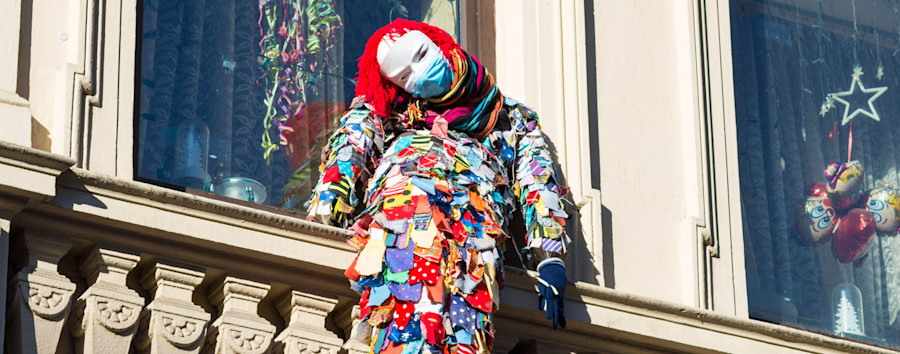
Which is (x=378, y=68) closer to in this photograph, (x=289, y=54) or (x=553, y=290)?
(x=289, y=54)

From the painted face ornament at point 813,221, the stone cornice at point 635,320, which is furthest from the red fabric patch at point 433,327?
the painted face ornament at point 813,221

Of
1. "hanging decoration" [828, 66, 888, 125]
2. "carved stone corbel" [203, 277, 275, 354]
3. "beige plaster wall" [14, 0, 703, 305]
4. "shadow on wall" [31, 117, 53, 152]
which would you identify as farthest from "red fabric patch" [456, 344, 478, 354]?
"hanging decoration" [828, 66, 888, 125]

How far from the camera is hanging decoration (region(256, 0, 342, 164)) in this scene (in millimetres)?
9961

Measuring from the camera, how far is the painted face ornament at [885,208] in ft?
37.6

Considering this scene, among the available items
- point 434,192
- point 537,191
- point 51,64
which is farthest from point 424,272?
Result: point 51,64

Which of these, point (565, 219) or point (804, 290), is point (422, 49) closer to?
point (565, 219)

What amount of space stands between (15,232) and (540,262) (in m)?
2.38

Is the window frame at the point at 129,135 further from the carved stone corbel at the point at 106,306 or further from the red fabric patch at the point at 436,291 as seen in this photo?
the red fabric patch at the point at 436,291

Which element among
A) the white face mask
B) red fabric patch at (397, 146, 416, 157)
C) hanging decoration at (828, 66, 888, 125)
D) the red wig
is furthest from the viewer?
hanging decoration at (828, 66, 888, 125)

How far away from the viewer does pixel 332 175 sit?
30.5 ft

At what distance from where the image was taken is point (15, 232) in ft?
28.4

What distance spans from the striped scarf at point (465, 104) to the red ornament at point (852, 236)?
97.7 inches

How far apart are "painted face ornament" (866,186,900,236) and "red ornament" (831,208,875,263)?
0.08 m

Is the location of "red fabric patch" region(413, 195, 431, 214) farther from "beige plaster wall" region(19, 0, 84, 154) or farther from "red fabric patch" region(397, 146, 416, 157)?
"beige plaster wall" region(19, 0, 84, 154)
